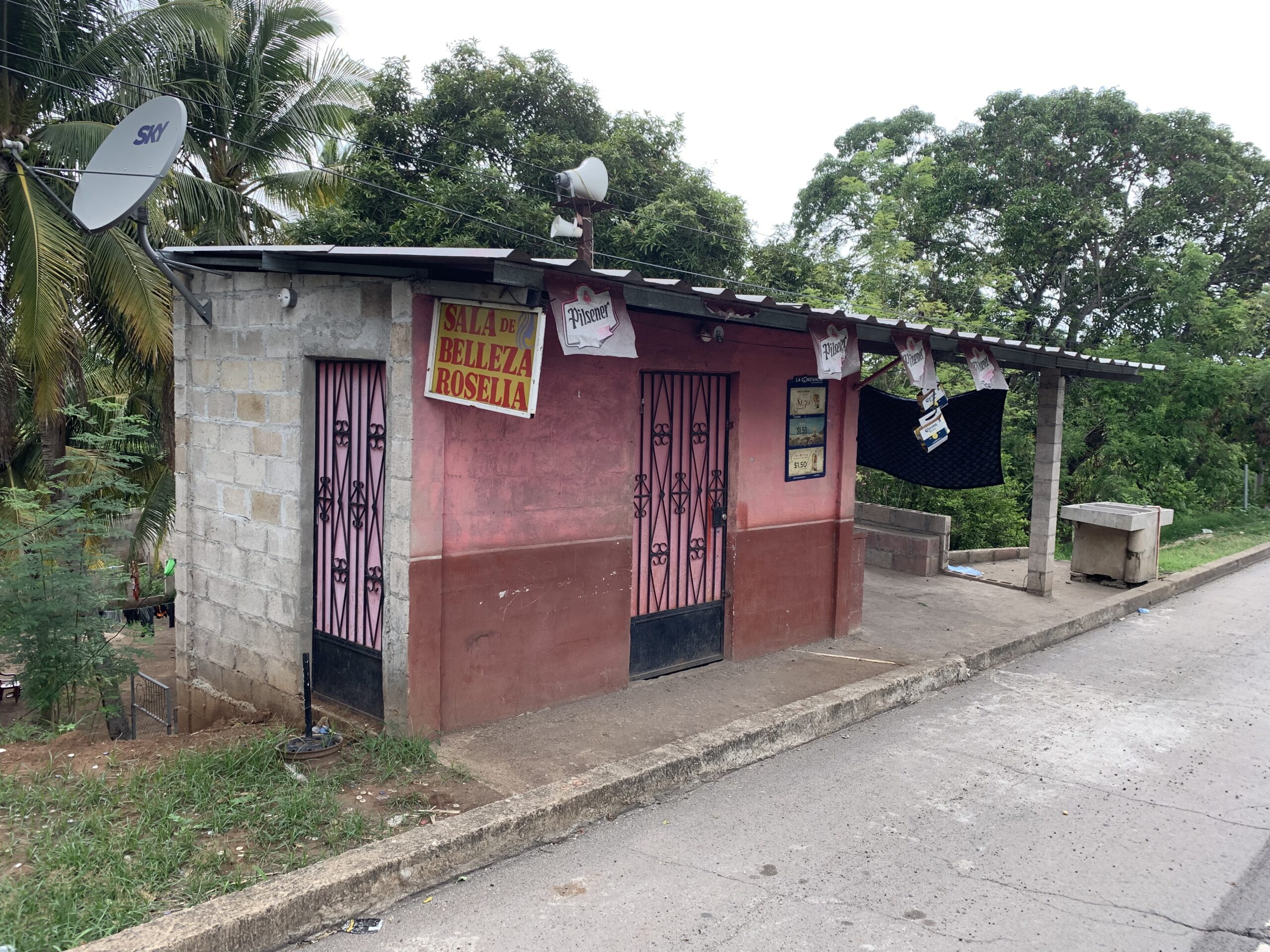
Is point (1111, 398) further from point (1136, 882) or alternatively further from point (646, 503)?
point (1136, 882)

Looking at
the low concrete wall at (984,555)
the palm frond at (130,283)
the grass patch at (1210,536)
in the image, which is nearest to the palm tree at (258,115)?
the palm frond at (130,283)

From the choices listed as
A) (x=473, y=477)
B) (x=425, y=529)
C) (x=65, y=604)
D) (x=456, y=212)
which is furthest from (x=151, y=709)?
(x=456, y=212)

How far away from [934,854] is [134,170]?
635cm

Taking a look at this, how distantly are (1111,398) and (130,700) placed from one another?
18210mm

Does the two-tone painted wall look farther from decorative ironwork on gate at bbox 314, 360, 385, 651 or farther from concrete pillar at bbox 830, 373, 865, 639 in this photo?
concrete pillar at bbox 830, 373, 865, 639

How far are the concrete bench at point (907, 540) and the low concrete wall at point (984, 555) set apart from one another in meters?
0.59

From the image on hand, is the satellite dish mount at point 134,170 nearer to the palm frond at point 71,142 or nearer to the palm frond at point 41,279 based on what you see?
the palm frond at point 41,279

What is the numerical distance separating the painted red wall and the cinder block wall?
180 mm

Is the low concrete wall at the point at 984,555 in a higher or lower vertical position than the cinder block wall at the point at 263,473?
lower

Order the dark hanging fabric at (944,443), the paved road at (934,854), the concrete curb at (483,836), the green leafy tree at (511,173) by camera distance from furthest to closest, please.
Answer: the green leafy tree at (511,173), the dark hanging fabric at (944,443), the paved road at (934,854), the concrete curb at (483,836)

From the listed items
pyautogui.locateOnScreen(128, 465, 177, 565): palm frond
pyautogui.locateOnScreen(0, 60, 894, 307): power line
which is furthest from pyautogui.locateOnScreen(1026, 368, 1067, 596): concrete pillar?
pyautogui.locateOnScreen(128, 465, 177, 565): palm frond

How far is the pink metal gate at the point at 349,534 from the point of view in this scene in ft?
20.2

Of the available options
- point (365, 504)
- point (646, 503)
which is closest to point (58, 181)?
point (365, 504)

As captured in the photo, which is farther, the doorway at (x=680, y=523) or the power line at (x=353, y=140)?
the power line at (x=353, y=140)
